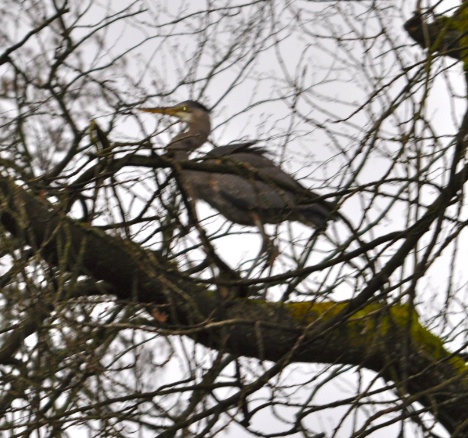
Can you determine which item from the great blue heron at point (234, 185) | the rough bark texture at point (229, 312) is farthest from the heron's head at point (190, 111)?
the rough bark texture at point (229, 312)

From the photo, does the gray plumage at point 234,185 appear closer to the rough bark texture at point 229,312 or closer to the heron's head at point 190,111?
the heron's head at point 190,111

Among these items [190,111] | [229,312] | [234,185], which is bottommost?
[229,312]

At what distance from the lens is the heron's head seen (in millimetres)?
7680

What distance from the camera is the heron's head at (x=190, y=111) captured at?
25.2 ft

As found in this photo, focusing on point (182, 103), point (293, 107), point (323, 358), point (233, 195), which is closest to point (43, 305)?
point (323, 358)

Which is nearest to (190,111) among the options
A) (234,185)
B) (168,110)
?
(168,110)

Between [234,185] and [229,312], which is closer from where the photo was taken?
[229,312]

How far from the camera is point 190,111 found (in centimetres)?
780

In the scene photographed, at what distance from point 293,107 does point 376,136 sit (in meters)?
1.80

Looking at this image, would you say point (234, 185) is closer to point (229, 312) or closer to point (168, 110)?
point (168, 110)

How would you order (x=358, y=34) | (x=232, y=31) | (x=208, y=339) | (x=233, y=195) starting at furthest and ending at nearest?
(x=232, y=31) → (x=233, y=195) → (x=358, y=34) → (x=208, y=339)

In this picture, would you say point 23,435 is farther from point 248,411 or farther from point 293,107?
point 293,107

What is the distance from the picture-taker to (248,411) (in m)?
4.73

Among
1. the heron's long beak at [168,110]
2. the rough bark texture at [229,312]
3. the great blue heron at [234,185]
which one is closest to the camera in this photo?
the rough bark texture at [229,312]
